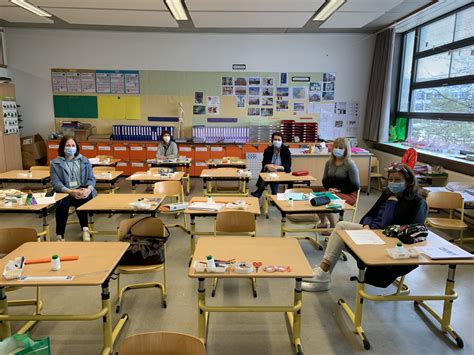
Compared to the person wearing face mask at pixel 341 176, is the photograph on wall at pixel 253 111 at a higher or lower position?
higher

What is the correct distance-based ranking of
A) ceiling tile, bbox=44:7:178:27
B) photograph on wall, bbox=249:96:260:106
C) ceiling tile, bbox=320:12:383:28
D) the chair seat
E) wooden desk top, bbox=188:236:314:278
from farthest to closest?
photograph on wall, bbox=249:96:260:106
ceiling tile, bbox=320:12:383:28
ceiling tile, bbox=44:7:178:27
the chair seat
wooden desk top, bbox=188:236:314:278

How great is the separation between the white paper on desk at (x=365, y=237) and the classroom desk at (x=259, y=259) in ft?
1.64

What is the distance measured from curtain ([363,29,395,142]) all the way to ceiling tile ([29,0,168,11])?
476 cm

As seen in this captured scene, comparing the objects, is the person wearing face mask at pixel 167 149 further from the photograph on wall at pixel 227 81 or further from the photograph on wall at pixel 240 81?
the photograph on wall at pixel 240 81

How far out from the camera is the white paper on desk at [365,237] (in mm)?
2781

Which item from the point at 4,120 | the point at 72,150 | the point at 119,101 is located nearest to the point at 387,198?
the point at 72,150

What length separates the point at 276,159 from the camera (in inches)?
251

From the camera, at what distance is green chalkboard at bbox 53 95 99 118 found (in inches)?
340

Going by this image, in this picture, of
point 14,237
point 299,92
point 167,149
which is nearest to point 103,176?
point 167,149

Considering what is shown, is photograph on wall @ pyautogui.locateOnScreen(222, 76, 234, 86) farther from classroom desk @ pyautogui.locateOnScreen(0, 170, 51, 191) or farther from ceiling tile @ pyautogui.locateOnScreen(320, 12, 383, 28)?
classroom desk @ pyautogui.locateOnScreen(0, 170, 51, 191)

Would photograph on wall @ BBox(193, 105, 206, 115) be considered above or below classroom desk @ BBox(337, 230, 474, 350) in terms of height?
above

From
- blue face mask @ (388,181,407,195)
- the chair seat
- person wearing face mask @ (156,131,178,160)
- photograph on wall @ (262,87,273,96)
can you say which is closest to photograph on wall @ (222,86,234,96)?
photograph on wall @ (262,87,273,96)

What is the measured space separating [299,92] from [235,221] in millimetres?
5999

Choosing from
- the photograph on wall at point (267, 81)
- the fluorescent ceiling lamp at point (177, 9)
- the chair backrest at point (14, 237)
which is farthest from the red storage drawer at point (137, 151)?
the chair backrest at point (14, 237)
